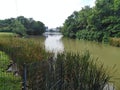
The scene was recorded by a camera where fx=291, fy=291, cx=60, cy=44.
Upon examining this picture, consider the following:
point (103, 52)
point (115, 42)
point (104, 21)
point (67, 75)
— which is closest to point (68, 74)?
point (67, 75)

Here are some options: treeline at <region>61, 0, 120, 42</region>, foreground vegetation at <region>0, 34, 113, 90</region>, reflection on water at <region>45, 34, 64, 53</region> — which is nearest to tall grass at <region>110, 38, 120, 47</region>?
treeline at <region>61, 0, 120, 42</region>

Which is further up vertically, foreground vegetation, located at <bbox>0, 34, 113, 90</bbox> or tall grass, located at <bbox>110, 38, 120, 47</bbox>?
foreground vegetation, located at <bbox>0, 34, 113, 90</bbox>

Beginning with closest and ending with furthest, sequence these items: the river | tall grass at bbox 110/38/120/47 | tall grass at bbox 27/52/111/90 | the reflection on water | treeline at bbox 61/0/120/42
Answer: tall grass at bbox 27/52/111/90 < the river < the reflection on water < tall grass at bbox 110/38/120/47 < treeline at bbox 61/0/120/42

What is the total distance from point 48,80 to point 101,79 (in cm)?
98

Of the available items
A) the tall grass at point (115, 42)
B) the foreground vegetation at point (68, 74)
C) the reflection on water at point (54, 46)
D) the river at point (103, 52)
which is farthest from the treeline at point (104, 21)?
the foreground vegetation at point (68, 74)

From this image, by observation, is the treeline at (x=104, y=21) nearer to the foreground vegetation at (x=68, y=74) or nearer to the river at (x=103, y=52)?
the river at (x=103, y=52)

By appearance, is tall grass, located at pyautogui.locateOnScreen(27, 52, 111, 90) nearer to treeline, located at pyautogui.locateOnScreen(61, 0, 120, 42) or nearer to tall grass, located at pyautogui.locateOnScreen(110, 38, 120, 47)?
tall grass, located at pyautogui.locateOnScreen(110, 38, 120, 47)

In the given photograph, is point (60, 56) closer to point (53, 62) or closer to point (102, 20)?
point (53, 62)

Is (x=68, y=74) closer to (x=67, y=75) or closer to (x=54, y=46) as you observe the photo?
A: (x=67, y=75)

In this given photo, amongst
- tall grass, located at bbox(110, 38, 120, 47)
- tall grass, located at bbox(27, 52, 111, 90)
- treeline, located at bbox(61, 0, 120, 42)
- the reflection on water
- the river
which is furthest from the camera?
treeline, located at bbox(61, 0, 120, 42)

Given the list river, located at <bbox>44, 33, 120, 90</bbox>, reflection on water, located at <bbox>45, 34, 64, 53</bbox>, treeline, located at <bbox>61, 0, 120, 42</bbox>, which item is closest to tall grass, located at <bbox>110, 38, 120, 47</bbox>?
river, located at <bbox>44, 33, 120, 90</bbox>

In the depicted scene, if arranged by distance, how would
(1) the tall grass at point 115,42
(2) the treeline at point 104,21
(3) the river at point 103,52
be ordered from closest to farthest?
(3) the river at point 103,52
(1) the tall grass at point 115,42
(2) the treeline at point 104,21

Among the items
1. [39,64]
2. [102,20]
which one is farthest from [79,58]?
[102,20]

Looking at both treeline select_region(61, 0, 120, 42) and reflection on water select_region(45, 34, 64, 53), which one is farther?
treeline select_region(61, 0, 120, 42)
